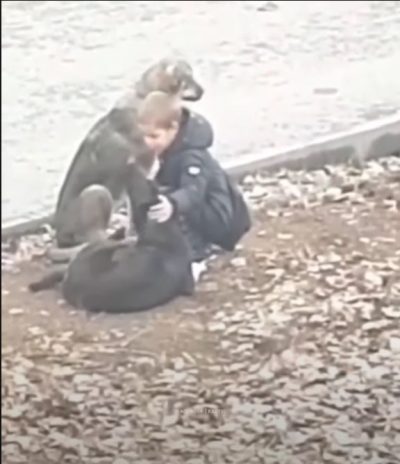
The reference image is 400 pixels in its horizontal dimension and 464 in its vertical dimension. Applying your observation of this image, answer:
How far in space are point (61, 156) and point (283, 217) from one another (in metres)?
0.29

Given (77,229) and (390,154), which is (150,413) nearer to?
(77,229)

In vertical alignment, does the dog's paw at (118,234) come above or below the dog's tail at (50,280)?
above

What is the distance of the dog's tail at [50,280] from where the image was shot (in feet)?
4.92

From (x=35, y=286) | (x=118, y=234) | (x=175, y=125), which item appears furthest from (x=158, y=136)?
(x=35, y=286)

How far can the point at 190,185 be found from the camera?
4.99 ft

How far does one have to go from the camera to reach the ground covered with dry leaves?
5.07 feet

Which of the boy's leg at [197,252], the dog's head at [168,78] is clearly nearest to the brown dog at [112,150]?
the dog's head at [168,78]

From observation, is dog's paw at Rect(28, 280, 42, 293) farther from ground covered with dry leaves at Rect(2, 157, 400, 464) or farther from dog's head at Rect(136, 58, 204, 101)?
dog's head at Rect(136, 58, 204, 101)

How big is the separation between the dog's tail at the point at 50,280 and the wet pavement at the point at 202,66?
0.25 ft

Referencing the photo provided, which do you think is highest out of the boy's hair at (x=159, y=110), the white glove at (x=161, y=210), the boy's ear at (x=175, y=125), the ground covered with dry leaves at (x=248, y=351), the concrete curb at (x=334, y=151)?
the boy's hair at (x=159, y=110)

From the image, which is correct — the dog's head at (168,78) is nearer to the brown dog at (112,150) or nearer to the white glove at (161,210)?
the brown dog at (112,150)

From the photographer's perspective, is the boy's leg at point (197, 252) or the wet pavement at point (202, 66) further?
the boy's leg at point (197, 252)

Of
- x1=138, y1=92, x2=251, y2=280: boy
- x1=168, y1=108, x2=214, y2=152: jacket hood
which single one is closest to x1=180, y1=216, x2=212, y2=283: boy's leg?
x1=138, y1=92, x2=251, y2=280: boy

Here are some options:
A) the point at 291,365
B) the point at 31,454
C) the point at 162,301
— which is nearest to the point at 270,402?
the point at 291,365
